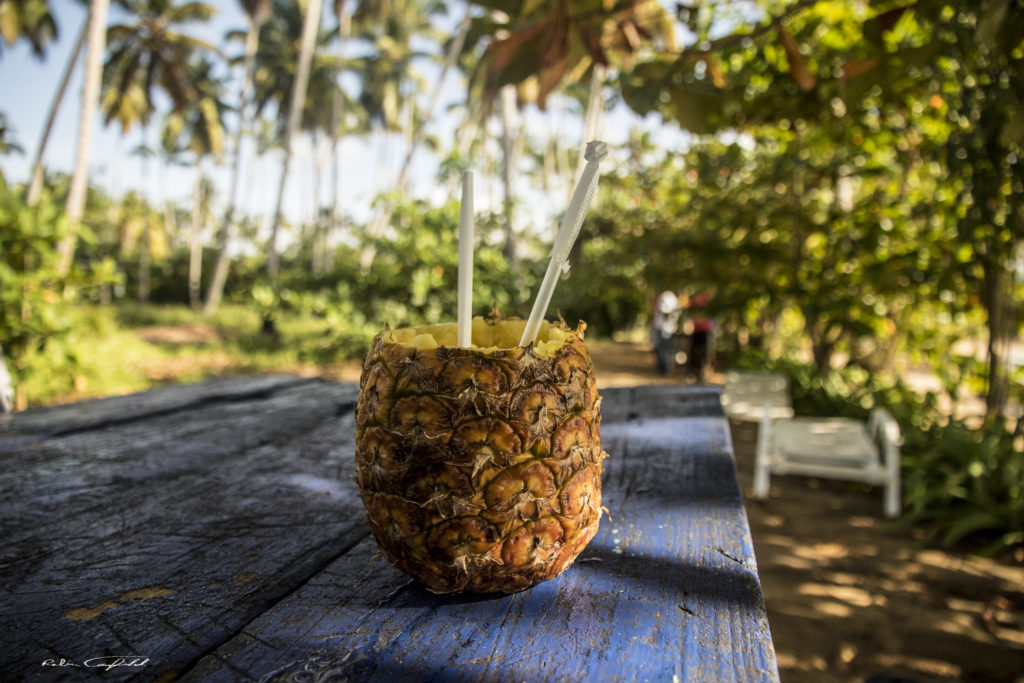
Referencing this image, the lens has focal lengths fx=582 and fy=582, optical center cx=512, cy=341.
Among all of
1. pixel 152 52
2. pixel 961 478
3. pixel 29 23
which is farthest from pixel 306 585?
pixel 29 23

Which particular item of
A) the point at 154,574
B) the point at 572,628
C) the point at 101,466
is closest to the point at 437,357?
the point at 572,628

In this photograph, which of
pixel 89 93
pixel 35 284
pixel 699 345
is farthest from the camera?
pixel 89 93

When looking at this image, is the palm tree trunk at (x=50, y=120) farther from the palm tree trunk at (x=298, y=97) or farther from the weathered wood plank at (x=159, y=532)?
the weathered wood plank at (x=159, y=532)

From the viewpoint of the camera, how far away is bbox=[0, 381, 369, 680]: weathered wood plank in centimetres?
68

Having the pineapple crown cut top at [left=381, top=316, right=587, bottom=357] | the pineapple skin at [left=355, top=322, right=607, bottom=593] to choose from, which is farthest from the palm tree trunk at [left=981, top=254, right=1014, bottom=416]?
the pineapple skin at [left=355, top=322, right=607, bottom=593]

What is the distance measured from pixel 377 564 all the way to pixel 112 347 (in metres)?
9.94

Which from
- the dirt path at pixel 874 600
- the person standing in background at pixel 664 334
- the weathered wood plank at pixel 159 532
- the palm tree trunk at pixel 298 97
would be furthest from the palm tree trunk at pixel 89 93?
the dirt path at pixel 874 600

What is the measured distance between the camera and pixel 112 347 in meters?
8.87

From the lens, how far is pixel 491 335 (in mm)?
937

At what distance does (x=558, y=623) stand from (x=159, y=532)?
67 centimetres

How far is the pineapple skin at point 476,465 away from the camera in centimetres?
72

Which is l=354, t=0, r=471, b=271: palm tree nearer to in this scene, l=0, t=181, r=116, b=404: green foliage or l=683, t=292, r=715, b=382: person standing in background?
l=683, t=292, r=715, b=382: person standing in background

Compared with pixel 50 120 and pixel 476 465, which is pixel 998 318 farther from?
pixel 50 120

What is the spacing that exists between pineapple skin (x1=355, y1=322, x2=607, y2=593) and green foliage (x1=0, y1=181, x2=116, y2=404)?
12.5ft
